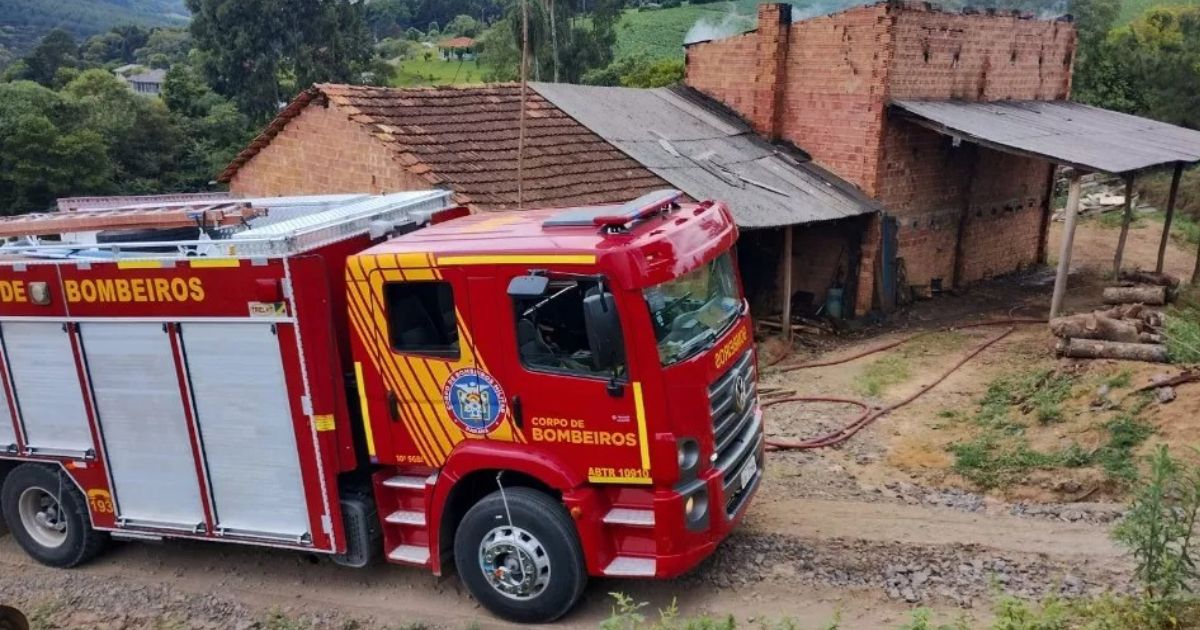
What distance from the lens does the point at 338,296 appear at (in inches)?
231

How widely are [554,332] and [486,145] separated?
7.84 meters

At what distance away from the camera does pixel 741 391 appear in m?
5.96

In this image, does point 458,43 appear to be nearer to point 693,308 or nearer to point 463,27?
point 463,27

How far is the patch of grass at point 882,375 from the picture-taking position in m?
11.3

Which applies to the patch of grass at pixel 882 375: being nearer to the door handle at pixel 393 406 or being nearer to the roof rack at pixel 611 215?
the roof rack at pixel 611 215

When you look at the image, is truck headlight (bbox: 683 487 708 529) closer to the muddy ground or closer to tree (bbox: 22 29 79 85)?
the muddy ground

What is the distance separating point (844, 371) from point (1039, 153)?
471 centimetres

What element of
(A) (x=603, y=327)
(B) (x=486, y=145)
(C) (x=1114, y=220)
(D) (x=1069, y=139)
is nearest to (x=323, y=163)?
(B) (x=486, y=145)

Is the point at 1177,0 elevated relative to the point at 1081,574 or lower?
elevated

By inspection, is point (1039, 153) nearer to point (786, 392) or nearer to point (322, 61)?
point (786, 392)

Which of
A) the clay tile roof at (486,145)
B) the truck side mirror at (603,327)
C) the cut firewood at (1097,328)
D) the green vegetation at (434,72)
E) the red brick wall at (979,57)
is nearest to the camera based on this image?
the truck side mirror at (603,327)

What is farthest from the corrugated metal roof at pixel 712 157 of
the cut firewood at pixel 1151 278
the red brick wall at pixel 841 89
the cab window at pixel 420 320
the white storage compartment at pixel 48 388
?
the white storage compartment at pixel 48 388

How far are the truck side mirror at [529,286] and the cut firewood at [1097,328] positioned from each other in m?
8.40

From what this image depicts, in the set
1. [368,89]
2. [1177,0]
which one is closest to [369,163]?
[368,89]
